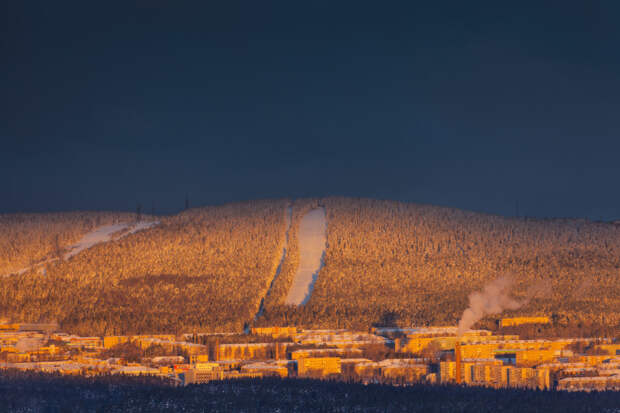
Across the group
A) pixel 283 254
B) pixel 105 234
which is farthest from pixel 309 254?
pixel 105 234

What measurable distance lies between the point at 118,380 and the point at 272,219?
242 feet

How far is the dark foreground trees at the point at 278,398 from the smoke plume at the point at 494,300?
114 ft

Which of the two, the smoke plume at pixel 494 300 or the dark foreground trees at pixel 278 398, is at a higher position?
the smoke plume at pixel 494 300

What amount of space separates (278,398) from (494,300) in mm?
47587

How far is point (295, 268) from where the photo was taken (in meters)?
122

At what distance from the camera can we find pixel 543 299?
10894 cm

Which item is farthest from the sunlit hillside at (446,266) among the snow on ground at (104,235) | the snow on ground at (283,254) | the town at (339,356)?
the snow on ground at (104,235)

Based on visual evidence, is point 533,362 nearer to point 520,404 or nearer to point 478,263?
point 520,404

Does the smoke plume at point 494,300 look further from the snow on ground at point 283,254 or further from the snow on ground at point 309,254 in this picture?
the snow on ground at point 283,254

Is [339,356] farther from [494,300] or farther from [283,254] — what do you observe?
[283,254]

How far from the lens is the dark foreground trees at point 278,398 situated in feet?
201

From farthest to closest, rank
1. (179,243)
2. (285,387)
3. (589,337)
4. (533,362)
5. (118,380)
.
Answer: (179,243) → (589,337) → (533,362) → (118,380) → (285,387)

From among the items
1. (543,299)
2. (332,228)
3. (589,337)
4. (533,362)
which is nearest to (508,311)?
(543,299)

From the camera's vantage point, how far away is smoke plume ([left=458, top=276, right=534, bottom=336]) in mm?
104625
